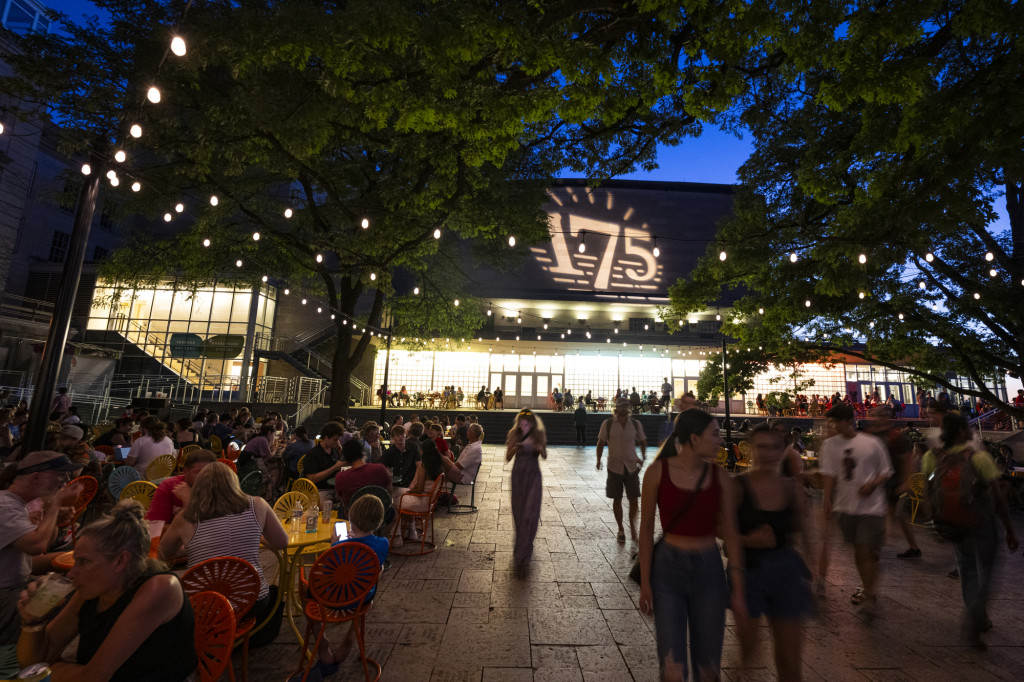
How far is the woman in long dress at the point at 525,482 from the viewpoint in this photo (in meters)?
5.24

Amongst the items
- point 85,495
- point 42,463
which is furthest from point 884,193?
point 85,495

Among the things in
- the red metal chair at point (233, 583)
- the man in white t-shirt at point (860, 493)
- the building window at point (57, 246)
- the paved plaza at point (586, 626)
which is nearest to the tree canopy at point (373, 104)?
the man in white t-shirt at point (860, 493)

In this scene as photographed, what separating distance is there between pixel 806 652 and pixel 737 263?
10302mm

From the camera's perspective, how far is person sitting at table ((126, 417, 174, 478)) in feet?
23.0

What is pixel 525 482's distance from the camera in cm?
538

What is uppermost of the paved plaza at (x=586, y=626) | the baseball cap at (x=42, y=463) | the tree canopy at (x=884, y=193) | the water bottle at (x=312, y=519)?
the tree canopy at (x=884, y=193)

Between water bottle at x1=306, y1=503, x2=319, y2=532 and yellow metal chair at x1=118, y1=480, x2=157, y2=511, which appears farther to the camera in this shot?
yellow metal chair at x1=118, y1=480, x2=157, y2=511

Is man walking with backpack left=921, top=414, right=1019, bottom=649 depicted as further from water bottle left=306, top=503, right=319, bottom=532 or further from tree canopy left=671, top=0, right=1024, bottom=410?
water bottle left=306, top=503, right=319, bottom=532

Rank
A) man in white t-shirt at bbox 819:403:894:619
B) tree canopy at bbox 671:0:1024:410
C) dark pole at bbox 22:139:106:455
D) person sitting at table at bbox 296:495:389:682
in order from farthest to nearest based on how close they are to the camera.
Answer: dark pole at bbox 22:139:106:455 < tree canopy at bbox 671:0:1024:410 < man in white t-shirt at bbox 819:403:894:619 < person sitting at table at bbox 296:495:389:682

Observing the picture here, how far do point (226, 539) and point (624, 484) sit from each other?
492 cm

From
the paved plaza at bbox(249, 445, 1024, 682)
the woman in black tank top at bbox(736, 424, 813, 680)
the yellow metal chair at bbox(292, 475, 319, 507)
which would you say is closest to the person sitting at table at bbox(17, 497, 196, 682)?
the paved plaza at bbox(249, 445, 1024, 682)

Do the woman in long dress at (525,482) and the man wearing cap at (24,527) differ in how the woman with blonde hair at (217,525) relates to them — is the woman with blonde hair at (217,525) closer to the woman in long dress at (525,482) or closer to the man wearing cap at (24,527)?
the man wearing cap at (24,527)

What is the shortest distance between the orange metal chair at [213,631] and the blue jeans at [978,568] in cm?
523

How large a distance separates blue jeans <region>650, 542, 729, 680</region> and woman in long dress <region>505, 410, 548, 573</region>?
2943 millimetres
